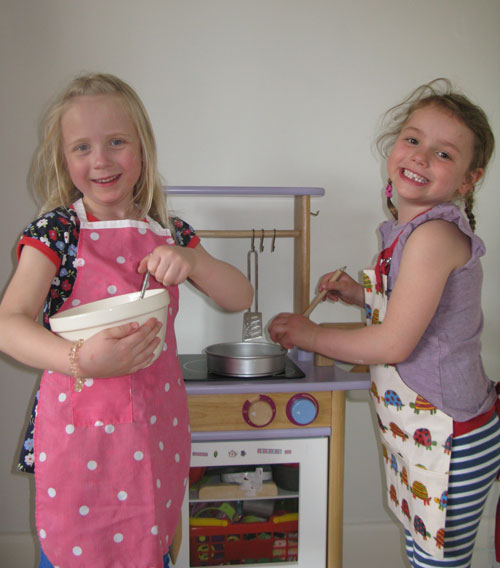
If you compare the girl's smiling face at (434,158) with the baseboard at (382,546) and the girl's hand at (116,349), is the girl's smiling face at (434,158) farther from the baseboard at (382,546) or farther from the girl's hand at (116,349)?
the baseboard at (382,546)

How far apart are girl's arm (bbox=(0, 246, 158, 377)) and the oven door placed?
1.56 feet

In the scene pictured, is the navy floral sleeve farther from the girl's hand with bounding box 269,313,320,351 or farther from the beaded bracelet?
the girl's hand with bounding box 269,313,320,351

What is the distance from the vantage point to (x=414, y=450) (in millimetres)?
878

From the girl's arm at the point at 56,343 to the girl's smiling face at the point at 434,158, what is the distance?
532 millimetres

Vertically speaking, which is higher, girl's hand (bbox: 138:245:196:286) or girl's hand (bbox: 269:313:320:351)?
girl's hand (bbox: 138:245:196:286)

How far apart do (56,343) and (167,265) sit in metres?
0.17

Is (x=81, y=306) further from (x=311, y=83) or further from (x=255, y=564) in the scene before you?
(x=311, y=83)

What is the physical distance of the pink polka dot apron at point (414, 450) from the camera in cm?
85

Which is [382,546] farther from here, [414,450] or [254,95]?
[254,95]

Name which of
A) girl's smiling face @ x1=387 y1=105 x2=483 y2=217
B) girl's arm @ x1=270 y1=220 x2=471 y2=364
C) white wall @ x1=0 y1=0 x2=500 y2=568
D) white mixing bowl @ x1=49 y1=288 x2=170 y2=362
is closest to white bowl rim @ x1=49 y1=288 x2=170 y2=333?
white mixing bowl @ x1=49 y1=288 x2=170 y2=362

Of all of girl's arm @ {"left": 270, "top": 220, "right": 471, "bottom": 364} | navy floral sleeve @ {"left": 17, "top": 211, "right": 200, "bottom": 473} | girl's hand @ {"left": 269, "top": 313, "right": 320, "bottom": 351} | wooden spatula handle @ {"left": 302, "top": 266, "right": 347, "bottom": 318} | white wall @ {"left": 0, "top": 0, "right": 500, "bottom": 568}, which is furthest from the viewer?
white wall @ {"left": 0, "top": 0, "right": 500, "bottom": 568}

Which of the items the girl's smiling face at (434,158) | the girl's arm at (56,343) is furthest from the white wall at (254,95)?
the girl's arm at (56,343)

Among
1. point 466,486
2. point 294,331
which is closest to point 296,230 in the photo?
point 294,331

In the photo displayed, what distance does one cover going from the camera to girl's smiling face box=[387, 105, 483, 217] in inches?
34.8
